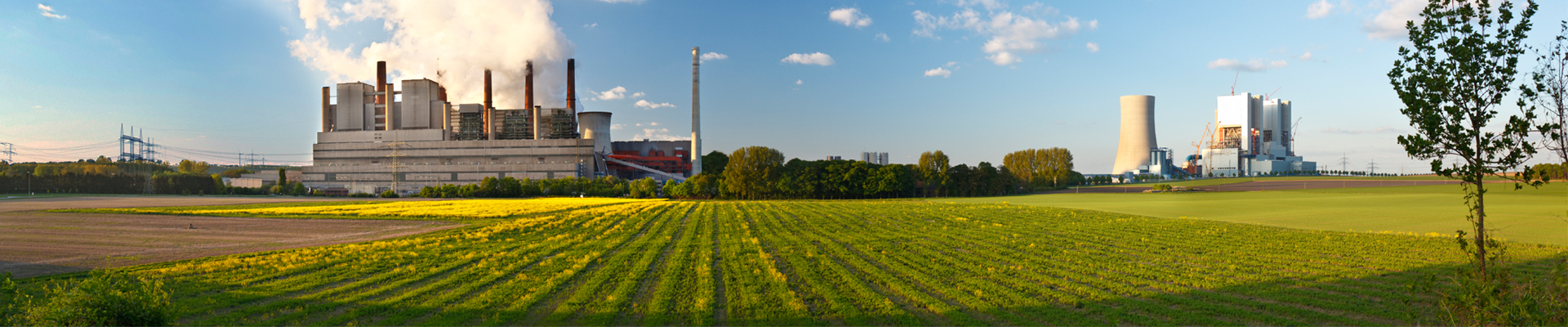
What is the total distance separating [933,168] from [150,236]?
7535cm

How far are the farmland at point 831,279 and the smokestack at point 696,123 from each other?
8886cm

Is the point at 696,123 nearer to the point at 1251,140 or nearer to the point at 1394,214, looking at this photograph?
the point at 1394,214

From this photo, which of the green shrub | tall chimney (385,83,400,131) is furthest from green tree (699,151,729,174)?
the green shrub

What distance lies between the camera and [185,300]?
1312 cm

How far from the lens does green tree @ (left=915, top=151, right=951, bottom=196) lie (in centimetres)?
8481

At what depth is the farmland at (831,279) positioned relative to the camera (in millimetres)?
11008

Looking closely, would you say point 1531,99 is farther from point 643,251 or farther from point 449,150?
point 449,150

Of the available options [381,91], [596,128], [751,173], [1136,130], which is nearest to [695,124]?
[596,128]

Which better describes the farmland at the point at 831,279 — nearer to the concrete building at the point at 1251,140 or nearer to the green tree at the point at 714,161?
the green tree at the point at 714,161

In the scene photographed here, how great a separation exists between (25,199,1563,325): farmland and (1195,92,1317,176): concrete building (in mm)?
158731

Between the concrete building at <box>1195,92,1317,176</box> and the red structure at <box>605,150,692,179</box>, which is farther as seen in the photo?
the concrete building at <box>1195,92,1317,176</box>

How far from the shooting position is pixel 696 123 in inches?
4545

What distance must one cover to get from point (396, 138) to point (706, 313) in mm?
124015

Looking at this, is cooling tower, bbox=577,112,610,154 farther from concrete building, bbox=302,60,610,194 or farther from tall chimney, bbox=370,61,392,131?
tall chimney, bbox=370,61,392,131
